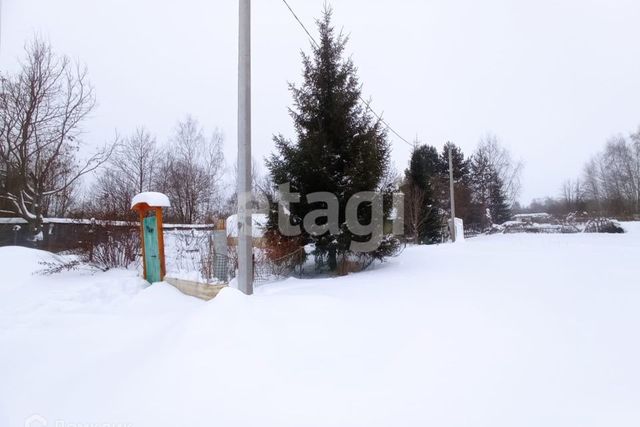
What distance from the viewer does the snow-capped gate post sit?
19.6 ft

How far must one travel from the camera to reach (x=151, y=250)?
6098 mm

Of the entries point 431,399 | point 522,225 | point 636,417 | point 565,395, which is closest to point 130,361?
point 431,399

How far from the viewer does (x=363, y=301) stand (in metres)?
3.97

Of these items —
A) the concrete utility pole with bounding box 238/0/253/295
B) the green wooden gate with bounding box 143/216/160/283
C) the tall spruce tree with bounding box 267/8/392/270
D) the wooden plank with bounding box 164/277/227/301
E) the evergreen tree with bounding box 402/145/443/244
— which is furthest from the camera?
the evergreen tree with bounding box 402/145/443/244

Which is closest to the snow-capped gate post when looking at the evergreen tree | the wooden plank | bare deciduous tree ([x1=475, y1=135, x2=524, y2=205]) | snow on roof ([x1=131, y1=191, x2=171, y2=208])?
snow on roof ([x1=131, y1=191, x2=171, y2=208])

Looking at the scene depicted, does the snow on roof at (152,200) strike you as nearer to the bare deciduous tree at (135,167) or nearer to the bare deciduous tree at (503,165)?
the bare deciduous tree at (135,167)

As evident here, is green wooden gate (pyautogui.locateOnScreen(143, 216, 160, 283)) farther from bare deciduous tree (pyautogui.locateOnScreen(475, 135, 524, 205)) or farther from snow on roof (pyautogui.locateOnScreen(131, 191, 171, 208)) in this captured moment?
bare deciduous tree (pyautogui.locateOnScreen(475, 135, 524, 205))

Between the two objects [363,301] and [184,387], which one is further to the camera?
[363,301]

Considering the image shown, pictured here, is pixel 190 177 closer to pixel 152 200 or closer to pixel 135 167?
pixel 135 167

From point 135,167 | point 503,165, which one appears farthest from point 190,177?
point 503,165

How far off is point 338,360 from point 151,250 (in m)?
4.86

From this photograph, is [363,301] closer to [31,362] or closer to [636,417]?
[636,417]

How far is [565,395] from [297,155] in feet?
19.4

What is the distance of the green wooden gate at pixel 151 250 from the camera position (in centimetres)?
602
